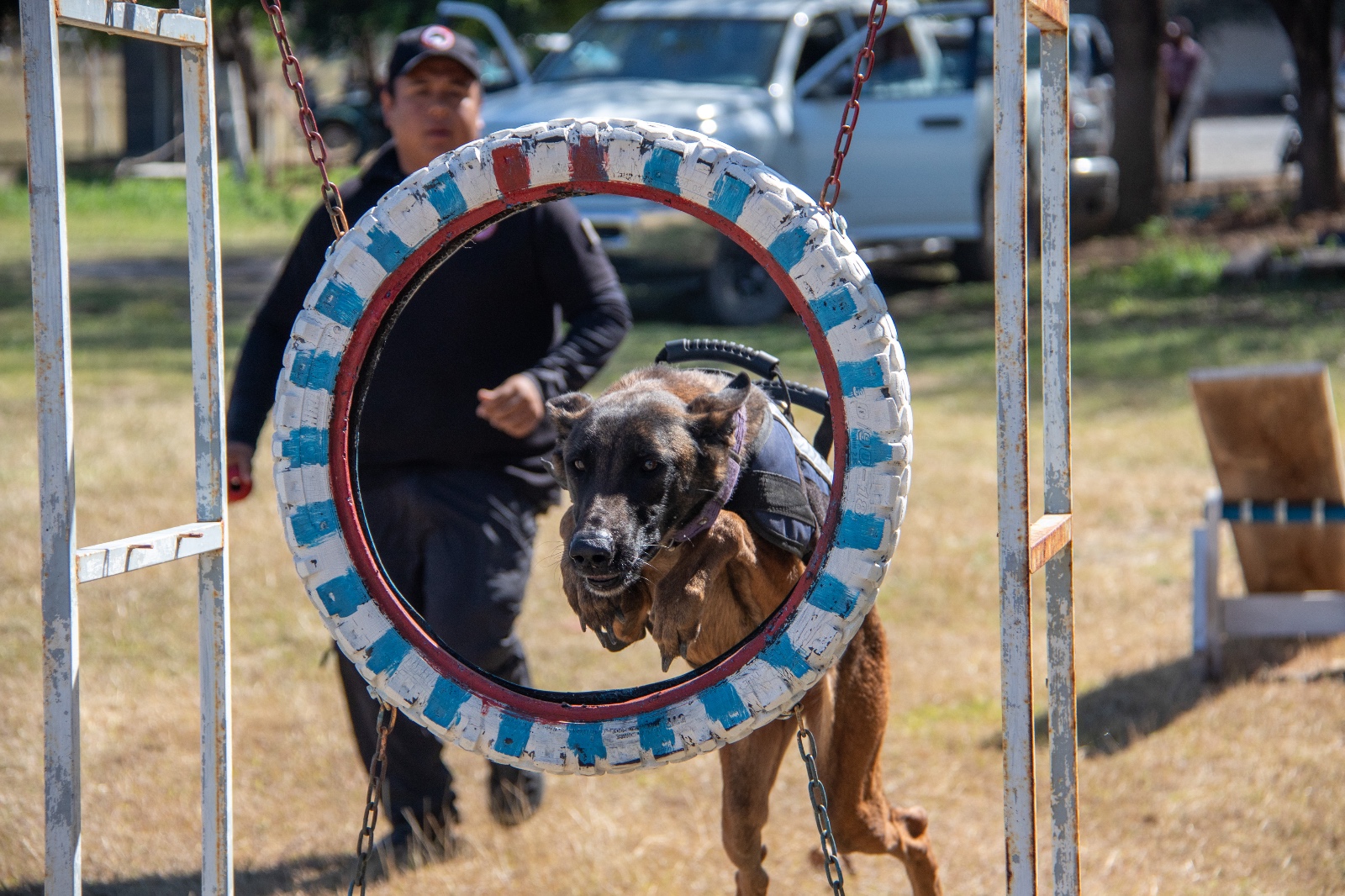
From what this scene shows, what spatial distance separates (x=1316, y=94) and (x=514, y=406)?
1279 cm

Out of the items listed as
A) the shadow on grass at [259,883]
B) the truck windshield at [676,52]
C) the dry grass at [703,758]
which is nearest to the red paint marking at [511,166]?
the dry grass at [703,758]

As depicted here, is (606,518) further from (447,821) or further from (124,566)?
(447,821)

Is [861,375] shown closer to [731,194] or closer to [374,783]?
[731,194]

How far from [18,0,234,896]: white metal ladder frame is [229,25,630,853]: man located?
66cm

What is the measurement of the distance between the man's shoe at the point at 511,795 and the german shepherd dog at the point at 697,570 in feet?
3.57

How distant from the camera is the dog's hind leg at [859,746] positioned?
2895 millimetres

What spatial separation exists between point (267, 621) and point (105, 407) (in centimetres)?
370

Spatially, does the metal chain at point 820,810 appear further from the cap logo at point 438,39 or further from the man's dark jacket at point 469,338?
the cap logo at point 438,39

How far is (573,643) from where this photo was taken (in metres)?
5.10

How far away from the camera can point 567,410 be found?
2594 mm

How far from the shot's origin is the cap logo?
3.46 metres

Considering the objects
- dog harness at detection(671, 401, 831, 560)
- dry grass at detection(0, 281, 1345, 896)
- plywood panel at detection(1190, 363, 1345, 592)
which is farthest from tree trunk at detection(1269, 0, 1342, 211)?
dog harness at detection(671, 401, 831, 560)

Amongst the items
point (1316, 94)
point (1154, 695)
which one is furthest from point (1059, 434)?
point (1316, 94)

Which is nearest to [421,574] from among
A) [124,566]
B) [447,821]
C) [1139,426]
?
[447,821]
